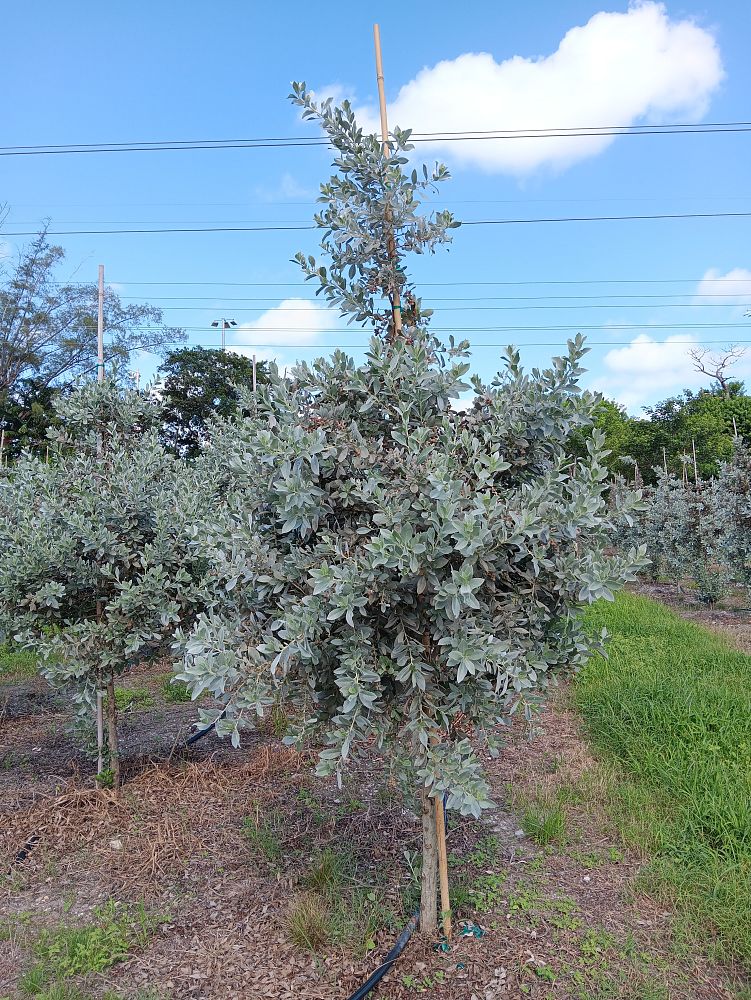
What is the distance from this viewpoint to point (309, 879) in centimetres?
307

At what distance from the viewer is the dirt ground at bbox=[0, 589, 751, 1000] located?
253cm

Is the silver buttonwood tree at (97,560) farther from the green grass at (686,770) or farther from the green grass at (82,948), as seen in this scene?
the green grass at (686,770)

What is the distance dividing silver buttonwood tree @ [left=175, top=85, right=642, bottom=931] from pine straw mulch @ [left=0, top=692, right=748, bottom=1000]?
3.06ft

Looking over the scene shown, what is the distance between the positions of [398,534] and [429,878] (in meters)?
1.64

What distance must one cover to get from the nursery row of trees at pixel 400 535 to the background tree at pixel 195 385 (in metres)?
30.4


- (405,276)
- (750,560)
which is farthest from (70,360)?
(405,276)

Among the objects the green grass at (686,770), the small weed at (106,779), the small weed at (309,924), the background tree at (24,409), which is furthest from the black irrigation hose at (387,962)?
the background tree at (24,409)

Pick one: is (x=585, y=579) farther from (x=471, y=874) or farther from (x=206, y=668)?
(x=471, y=874)

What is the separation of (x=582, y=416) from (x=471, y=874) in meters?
2.27

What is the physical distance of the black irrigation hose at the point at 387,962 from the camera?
7.94 feet

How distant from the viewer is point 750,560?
29.1ft

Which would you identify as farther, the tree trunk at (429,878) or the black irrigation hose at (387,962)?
the tree trunk at (429,878)

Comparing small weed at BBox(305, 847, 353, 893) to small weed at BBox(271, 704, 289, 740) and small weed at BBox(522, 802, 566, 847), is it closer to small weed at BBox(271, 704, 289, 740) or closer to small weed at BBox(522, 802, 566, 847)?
→ small weed at BBox(522, 802, 566, 847)

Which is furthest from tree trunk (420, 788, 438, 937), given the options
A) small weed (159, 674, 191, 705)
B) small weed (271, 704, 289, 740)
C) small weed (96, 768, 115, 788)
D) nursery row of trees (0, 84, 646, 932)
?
small weed (159, 674, 191, 705)
